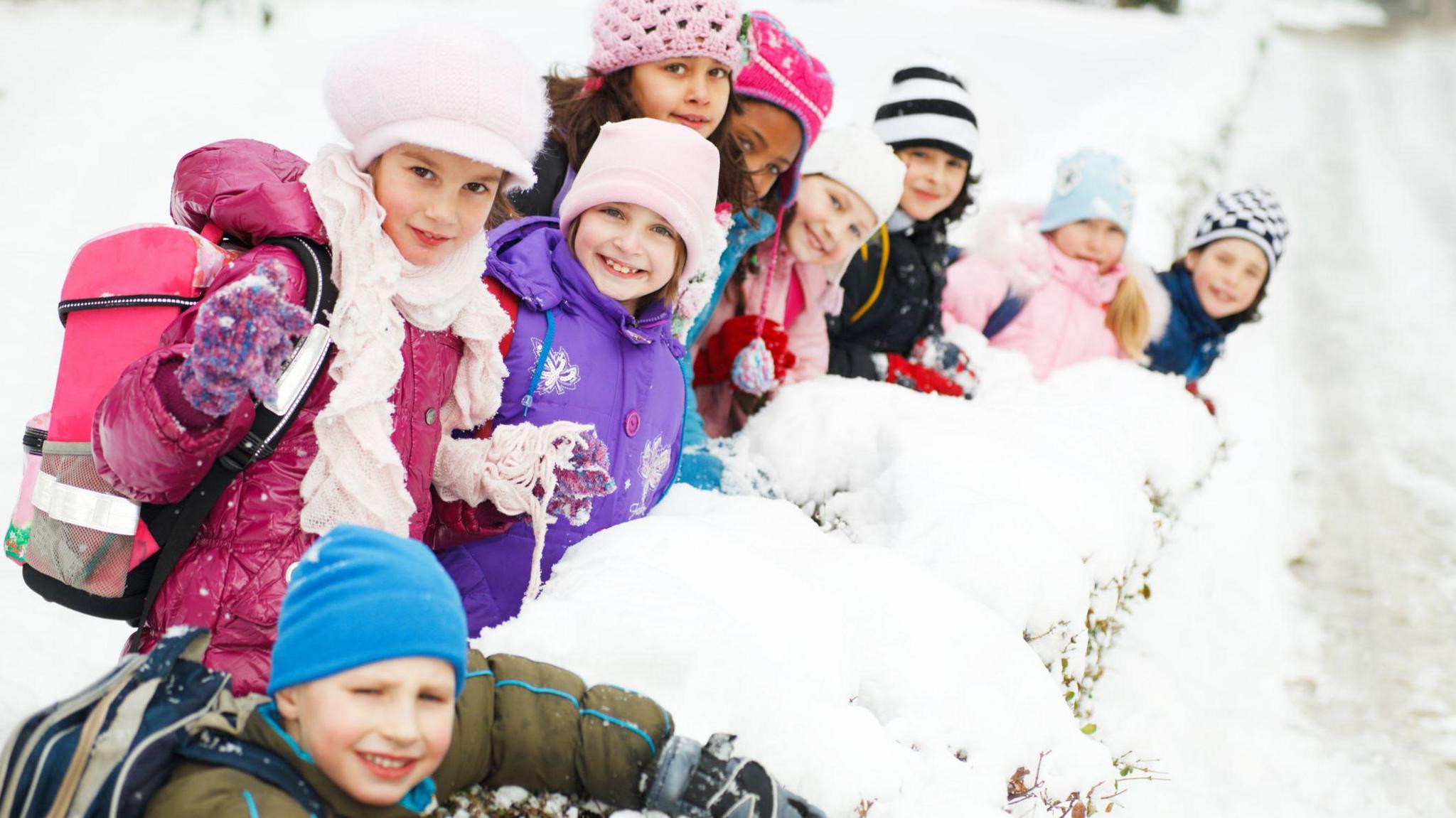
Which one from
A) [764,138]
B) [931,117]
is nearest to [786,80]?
[764,138]

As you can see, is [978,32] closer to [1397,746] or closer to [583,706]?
[1397,746]

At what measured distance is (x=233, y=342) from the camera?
1.68m

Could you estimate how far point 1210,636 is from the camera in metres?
5.13

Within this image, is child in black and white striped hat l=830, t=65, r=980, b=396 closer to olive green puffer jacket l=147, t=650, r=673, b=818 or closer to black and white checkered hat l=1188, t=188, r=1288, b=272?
black and white checkered hat l=1188, t=188, r=1288, b=272

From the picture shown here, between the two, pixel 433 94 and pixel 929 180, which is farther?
pixel 929 180

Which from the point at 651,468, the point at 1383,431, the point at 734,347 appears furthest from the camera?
the point at 1383,431

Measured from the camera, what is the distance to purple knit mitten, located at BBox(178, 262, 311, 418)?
1672 millimetres

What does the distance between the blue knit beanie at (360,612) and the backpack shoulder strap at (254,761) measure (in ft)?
0.30

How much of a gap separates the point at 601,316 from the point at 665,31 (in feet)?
3.45

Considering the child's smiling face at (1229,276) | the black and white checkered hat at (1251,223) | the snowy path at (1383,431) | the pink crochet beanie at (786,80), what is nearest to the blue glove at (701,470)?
the pink crochet beanie at (786,80)

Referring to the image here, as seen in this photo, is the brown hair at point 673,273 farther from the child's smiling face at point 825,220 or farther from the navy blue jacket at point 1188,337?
the navy blue jacket at point 1188,337

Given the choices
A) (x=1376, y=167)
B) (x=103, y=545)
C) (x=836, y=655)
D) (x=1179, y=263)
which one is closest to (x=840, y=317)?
(x=836, y=655)

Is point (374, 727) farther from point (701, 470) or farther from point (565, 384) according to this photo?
point (701, 470)

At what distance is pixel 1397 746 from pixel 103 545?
4.80 meters
